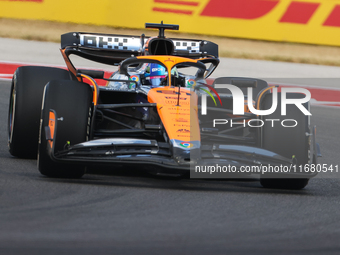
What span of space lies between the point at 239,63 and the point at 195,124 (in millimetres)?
10815

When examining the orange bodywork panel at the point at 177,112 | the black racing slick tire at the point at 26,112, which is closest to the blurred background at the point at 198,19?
the black racing slick tire at the point at 26,112

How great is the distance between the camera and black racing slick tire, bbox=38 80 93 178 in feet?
16.1

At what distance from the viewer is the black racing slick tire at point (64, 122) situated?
492 centimetres

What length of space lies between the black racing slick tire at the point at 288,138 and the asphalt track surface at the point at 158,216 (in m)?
0.10

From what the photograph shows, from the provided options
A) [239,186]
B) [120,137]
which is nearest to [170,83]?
[120,137]

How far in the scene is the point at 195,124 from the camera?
16.9ft

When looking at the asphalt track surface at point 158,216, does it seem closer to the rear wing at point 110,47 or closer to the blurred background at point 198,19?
the rear wing at point 110,47

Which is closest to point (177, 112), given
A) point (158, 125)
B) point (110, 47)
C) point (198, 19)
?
point (158, 125)

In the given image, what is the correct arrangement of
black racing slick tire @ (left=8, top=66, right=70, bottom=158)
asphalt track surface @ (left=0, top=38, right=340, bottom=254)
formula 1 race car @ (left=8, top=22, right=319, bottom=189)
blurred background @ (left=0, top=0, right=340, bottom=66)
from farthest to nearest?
blurred background @ (left=0, top=0, right=340, bottom=66) → black racing slick tire @ (left=8, top=66, right=70, bottom=158) → formula 1 race car @ (left=8, top=22, right=319, bottom=189) → asphalt track surface @ (left=0, top=38, right=340, bottom=254)

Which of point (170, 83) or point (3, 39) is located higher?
point (3, 39)

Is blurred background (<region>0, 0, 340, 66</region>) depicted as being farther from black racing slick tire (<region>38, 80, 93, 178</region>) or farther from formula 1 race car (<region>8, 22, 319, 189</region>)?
black racing slick tire (<region>38, 80, 93, 178</region>)

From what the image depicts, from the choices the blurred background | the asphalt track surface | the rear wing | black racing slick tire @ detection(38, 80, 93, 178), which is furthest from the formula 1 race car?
the blurred background

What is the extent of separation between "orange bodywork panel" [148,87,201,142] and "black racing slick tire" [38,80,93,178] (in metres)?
0.62

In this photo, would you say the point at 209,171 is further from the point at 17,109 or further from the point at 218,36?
the point at 218,36
